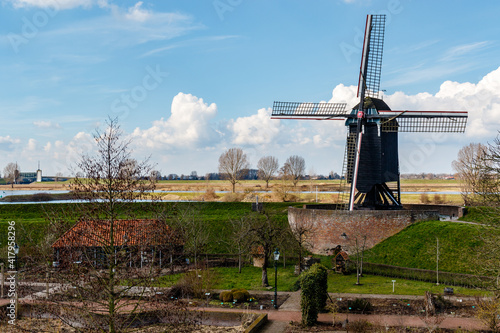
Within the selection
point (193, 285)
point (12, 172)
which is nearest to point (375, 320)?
point (193, 285)

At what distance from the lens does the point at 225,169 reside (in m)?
84.8

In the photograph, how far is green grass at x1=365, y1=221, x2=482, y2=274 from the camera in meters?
28.5

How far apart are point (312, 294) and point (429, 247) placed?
1420cm

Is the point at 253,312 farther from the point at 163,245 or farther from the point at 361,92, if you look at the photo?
the point at 361,92

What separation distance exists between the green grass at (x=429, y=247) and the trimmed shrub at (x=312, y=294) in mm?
11510

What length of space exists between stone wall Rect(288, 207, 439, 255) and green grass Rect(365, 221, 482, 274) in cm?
66

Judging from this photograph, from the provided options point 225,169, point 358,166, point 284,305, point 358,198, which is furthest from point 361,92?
point 225,169

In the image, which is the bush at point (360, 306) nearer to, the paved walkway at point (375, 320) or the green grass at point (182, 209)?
the paved walkway at point (375, 320)

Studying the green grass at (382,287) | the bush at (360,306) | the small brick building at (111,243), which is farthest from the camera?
the green grass at (382,287)

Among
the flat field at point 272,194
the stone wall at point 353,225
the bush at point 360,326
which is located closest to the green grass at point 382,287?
the stone wall at point 353,225

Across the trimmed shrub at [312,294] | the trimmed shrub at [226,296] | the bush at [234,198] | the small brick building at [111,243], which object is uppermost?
the small brick building at [111,243]

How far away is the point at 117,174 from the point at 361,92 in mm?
25213

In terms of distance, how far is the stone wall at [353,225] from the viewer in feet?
109

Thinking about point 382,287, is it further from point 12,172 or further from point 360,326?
point 12,172
